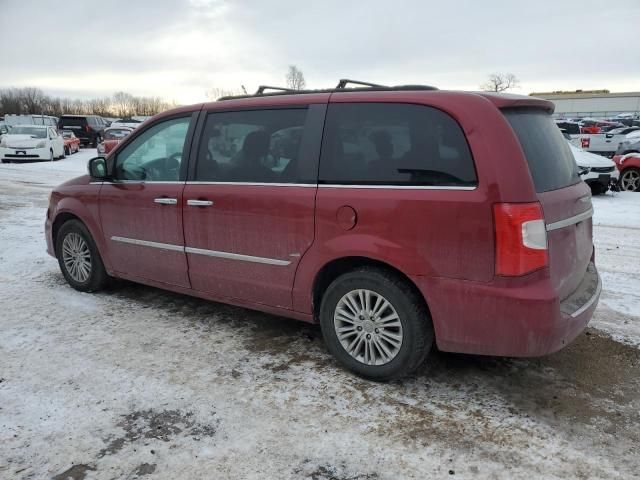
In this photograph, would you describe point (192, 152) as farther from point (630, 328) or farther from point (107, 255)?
point (630, 328)

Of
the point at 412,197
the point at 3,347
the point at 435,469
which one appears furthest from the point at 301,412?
the point at 3,347

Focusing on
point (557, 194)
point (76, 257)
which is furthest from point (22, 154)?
point (557, 194)

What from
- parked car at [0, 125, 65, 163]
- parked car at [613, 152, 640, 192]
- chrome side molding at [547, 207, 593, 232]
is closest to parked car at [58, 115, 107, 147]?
parked car at [0, 125, 65, 163]

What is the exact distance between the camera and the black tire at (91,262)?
5.16m

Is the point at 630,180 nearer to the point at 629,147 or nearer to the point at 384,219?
the point at 629,147

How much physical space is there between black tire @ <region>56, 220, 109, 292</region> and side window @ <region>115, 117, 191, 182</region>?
741 millimetres

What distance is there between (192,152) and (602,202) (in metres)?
9.50

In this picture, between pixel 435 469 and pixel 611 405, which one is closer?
pixel 435 469

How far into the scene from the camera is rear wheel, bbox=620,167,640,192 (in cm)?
1262

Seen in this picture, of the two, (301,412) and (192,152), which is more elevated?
(192,152)

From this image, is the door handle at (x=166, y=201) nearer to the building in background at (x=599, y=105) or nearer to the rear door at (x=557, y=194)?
the rear door at (x=557, y=194)

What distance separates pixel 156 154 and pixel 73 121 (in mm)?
30017

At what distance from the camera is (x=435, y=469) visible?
2.61 meters

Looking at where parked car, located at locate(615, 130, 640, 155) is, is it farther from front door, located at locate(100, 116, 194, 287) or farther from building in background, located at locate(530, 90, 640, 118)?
building in background, located at locate(530, 90, 640, 118)
